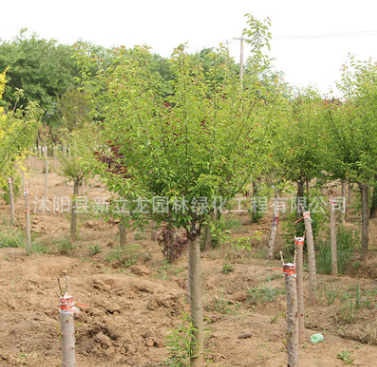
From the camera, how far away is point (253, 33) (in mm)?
3713

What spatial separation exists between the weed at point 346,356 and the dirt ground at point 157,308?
0.01m

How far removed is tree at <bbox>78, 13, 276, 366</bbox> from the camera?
11.9ft

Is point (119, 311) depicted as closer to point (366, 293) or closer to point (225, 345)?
point (225, 345)

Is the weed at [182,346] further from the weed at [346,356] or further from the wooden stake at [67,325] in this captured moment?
the weed at [346,356]

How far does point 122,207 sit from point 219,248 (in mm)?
6360

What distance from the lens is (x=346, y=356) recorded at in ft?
14.8

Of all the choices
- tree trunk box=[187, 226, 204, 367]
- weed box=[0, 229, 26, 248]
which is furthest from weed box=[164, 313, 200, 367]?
weed box=[0, 229, 26, 248]

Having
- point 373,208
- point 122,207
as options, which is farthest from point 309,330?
point 373,208

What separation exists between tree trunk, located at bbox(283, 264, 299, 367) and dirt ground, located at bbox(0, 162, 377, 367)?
2.21 ft

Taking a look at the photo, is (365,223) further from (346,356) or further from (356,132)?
(346,356)

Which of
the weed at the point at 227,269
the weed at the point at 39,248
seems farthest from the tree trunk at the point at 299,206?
the weed at the point at 39,248

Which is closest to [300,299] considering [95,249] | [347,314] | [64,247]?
[347,314]

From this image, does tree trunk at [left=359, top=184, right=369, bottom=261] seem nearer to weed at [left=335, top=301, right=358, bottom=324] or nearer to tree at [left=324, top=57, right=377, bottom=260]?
tree at [left=324, top=57, right=377, bottom=260]

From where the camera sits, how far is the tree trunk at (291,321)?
147 inches
